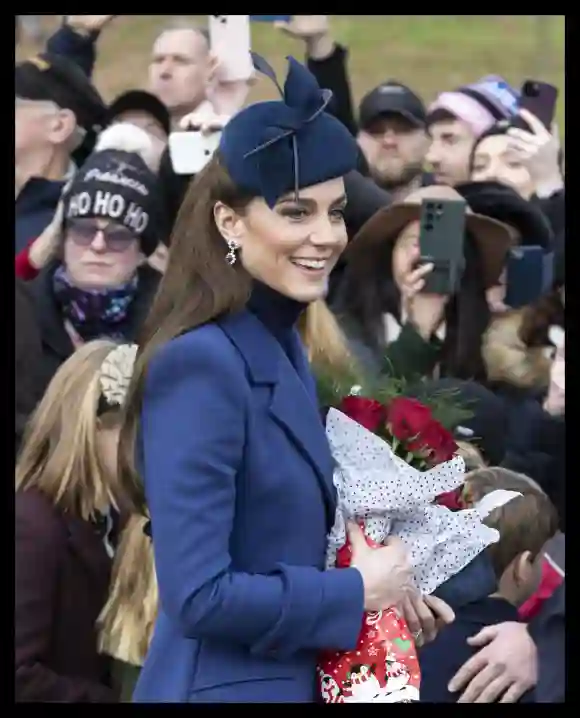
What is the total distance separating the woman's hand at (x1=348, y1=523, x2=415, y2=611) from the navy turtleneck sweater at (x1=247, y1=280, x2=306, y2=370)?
0.99ft

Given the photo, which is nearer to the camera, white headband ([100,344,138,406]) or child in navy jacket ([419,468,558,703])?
white headband ([100,344,138,406])

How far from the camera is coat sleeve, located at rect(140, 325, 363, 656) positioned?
169 cm

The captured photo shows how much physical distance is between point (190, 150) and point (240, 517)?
6.72 feet

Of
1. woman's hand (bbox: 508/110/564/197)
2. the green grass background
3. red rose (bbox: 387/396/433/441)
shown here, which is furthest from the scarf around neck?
red rose (bbox: 387/396/433/441)

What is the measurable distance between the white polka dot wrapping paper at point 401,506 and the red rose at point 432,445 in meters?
0.03

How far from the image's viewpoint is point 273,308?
1.84 metres

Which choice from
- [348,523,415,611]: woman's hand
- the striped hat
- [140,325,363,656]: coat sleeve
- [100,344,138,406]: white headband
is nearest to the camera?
[140,325,363,656]: coat sleeve

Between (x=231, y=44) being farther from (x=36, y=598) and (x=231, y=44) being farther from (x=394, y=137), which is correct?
(x=36, y=598)

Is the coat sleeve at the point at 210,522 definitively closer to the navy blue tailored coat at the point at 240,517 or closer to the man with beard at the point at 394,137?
the navy blue tailored coat at the point at 240,517

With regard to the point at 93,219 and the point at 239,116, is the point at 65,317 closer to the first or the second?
the point at 93,219

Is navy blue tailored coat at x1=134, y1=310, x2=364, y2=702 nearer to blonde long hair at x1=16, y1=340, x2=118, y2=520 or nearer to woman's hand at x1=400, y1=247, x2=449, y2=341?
blonde long hair at x1=16, y1=340, x2=118, y2=520

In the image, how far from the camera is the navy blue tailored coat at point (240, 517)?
169cm
